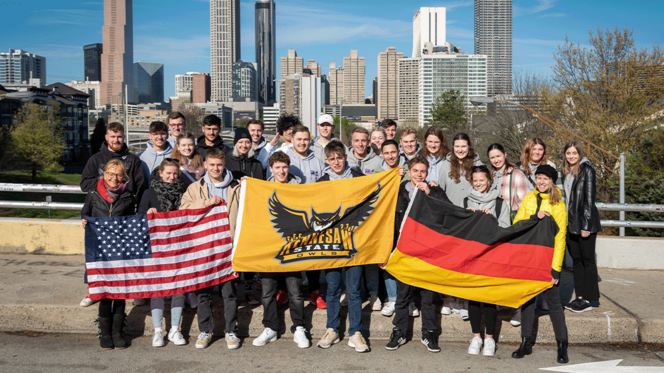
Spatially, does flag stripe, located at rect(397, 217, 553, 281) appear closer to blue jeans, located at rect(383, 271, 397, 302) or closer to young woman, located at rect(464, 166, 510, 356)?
young woman, located at rect(464, 166, 510, 356)

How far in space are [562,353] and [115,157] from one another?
537 cm

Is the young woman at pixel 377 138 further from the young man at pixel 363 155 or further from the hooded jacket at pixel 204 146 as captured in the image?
the hooded jacket at pixel 204 146

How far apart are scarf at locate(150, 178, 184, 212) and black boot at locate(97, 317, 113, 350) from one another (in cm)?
128

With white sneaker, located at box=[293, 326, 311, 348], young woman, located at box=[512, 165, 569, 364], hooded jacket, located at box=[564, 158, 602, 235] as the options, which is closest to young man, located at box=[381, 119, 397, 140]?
hooded jacket, located at box=[564, 158, 602, 235]

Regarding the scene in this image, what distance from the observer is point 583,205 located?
6008 millimetres

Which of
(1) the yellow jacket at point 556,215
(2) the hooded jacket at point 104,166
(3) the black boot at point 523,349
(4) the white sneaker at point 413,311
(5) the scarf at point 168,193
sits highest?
(2) the hooded jacket at point 104,166

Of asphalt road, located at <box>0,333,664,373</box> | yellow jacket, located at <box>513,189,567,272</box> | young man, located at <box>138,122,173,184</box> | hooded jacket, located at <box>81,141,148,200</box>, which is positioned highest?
young man, located at <box>138,122,173,184</box>

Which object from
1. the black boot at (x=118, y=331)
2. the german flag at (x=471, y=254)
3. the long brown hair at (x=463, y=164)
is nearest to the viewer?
the black boot at (x=118, y=331)

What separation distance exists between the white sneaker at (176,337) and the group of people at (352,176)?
0.04 feet

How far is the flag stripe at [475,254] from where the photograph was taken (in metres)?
5.27

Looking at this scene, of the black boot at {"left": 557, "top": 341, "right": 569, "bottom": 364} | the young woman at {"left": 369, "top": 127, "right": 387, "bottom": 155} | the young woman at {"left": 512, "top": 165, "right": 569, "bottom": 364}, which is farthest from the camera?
the young woman at {"left": 369, "top": 127, "right": 387, "bottom": 155}

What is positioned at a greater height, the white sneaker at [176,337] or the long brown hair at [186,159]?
the long brown hair at [186,159]

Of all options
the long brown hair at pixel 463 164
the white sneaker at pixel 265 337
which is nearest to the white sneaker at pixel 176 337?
the white sneaker at pixel 265 337

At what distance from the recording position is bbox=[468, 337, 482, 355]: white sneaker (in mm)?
5091
